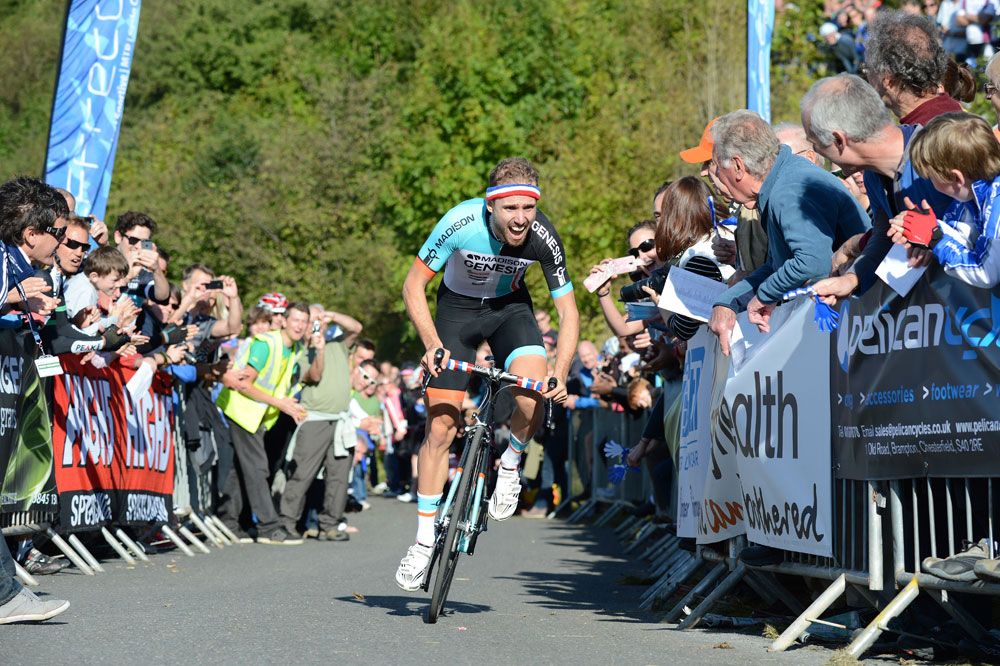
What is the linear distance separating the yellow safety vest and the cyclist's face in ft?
25.0

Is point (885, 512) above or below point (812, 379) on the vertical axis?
below

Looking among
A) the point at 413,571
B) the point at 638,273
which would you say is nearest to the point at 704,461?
the point at 413,571

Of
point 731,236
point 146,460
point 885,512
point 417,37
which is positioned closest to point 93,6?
point 146,460

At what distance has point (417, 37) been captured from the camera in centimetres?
5972

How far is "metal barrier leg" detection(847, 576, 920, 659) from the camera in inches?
238

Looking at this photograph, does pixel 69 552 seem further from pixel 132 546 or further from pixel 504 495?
pixel 504 495

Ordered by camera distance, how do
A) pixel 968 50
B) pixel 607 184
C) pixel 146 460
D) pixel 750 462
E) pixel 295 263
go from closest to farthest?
1. pixel 750 462
2. pixel 146 460
3. pixel 968 50
4. pixel 607 184
5. pixel 295 263

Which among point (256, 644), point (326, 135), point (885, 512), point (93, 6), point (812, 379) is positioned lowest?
point (256, 644)

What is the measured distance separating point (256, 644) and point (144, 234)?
6.89 m

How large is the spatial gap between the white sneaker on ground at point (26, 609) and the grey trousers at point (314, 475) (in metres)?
8.48

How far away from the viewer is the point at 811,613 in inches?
261

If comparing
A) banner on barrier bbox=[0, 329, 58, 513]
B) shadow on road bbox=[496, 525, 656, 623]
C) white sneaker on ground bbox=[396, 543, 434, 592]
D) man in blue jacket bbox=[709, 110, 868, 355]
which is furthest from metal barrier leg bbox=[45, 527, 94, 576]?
man in blue jacket bbox=[709, 110, 868, 355]

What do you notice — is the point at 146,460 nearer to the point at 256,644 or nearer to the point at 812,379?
the point at 256,644

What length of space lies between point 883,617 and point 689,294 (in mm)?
2788
